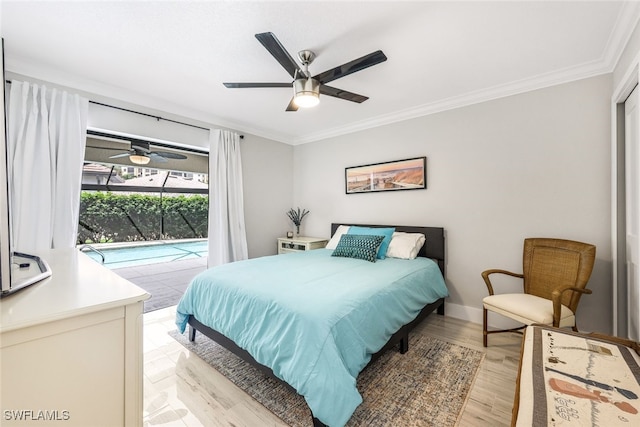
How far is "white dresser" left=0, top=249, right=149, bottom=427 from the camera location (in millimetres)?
778

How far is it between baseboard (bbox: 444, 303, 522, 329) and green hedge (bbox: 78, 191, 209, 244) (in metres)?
3.64

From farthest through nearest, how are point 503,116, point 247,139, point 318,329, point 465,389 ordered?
point 247,139 → point 503,116 → point 465,389 → point 318,329

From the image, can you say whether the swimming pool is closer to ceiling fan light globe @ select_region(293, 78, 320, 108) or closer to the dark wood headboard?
ceiling fan light globe @ select_region(293, 78, 320, 108)

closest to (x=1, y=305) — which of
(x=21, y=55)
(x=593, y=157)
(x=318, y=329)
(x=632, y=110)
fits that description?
(x=318, y=329)

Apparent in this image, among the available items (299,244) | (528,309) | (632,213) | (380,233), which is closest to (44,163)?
(299,244)

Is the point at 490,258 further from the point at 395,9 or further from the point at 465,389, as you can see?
the point at 395,9

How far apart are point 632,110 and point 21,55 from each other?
501cm

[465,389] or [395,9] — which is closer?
[395,9]

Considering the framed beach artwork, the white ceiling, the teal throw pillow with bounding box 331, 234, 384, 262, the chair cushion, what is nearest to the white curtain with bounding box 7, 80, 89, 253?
the white ceiling

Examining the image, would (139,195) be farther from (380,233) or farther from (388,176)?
(388,176)

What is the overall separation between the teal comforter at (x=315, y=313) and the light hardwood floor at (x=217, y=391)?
1.03ft

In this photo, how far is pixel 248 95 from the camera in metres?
3.07

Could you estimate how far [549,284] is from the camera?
2459 mm

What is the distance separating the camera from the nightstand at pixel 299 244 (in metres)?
4.15
